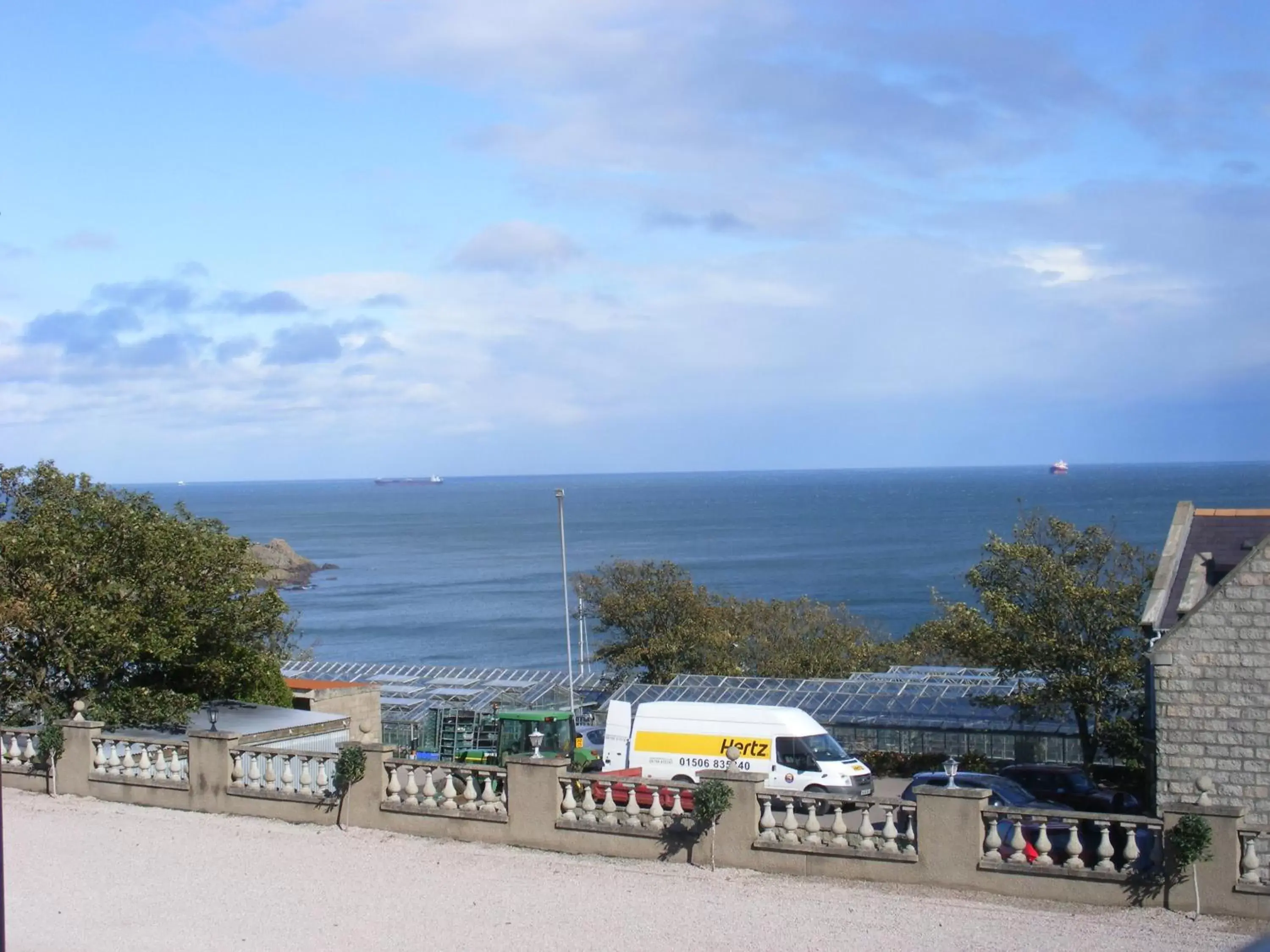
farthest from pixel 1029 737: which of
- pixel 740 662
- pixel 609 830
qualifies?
pixel 740 662

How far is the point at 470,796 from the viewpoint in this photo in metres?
19.0

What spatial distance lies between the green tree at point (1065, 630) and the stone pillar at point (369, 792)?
17.6 meters

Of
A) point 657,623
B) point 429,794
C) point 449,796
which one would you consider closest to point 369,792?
point 429,794

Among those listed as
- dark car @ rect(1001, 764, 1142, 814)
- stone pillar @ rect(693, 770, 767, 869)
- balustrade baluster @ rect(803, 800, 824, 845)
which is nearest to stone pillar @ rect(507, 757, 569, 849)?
stone pillar @ rect(693, 770, 767, 869)

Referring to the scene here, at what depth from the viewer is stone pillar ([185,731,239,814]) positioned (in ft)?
67.6

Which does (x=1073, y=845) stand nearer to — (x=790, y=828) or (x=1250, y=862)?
(x=1250, y=862)

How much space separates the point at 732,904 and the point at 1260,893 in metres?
5.97

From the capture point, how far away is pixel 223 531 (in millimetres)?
29906

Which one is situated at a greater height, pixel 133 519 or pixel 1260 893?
pixel 133 519

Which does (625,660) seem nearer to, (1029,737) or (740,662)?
(740,662)

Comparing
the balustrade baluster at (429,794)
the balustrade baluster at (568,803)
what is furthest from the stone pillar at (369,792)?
the balustrade baluster at (568,803)

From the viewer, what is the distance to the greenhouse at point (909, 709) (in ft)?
109

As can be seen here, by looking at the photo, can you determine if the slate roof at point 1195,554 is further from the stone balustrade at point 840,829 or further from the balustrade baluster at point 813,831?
the balustrade baluster at point 813,831

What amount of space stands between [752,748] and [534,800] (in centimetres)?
879
